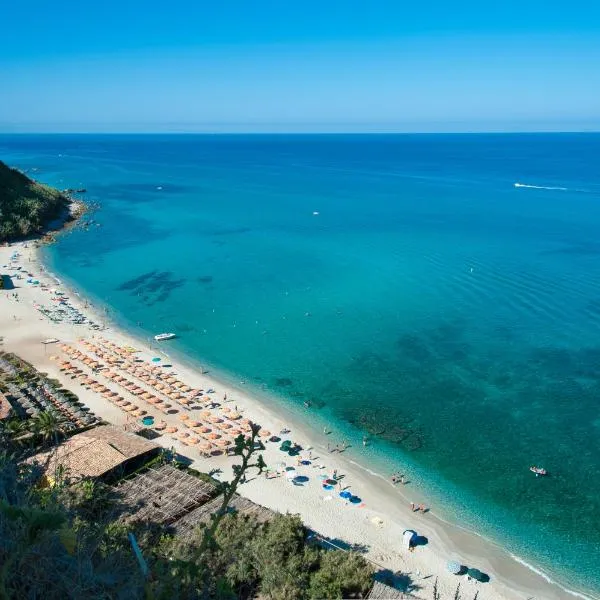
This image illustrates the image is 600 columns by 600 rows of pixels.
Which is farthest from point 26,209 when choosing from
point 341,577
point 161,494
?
point 341,577

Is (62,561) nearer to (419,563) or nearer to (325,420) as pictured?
(419,563)

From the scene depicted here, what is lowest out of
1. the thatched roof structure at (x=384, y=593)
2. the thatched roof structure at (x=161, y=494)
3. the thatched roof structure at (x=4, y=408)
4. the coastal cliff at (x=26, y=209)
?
the thatched roof structure at (x=384, y=593)

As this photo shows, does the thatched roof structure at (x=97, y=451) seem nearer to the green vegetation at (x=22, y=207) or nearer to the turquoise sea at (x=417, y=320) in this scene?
the turquoise sea at (x=417, y=320)

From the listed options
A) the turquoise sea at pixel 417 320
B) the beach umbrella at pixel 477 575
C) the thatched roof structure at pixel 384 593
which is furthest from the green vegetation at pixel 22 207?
the beach umbrella at pixel 477 575

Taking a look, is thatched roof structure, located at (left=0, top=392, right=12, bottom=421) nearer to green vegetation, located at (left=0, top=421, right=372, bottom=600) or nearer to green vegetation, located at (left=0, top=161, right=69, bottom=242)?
green vegetation, located at (left=0, top=421, right=372, bottom=600)

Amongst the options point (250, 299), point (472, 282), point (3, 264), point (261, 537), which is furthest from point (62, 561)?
point (3, 264)

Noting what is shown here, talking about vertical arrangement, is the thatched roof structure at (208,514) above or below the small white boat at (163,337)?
above
